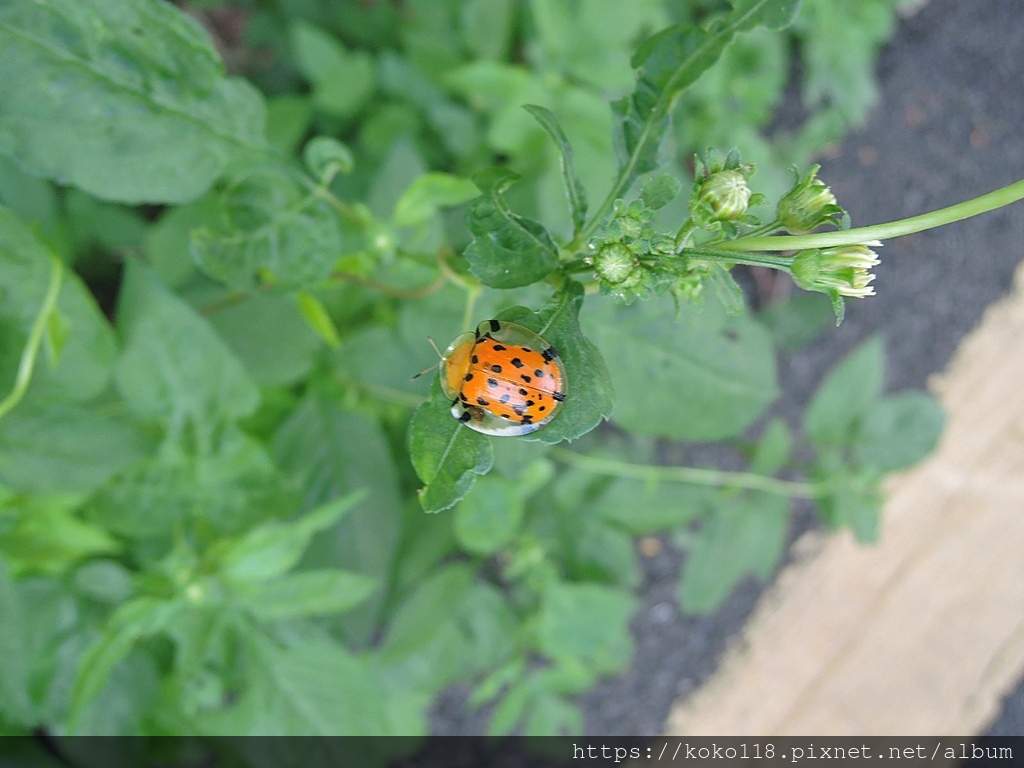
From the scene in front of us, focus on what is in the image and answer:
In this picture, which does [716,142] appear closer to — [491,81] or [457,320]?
[491,81]

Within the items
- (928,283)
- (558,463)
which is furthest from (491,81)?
(928,283)

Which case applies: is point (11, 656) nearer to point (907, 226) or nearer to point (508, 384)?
point (508, 384)

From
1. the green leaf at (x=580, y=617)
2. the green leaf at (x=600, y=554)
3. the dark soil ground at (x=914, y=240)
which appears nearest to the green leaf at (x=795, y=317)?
the dark soil ground at (x=914, y=240)

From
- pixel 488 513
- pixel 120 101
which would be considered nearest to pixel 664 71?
pixel 120 101

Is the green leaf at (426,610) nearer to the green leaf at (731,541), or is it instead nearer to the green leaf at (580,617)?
the green leaf at (580,617)

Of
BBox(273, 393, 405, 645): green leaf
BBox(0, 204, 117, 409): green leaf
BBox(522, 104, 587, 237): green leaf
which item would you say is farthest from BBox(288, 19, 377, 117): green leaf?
BBox(522, 104, 587, 237): green leaf

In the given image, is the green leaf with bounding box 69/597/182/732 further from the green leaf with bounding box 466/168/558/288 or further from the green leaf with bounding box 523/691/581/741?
the green leaf with bounding box 523/691/581/741
